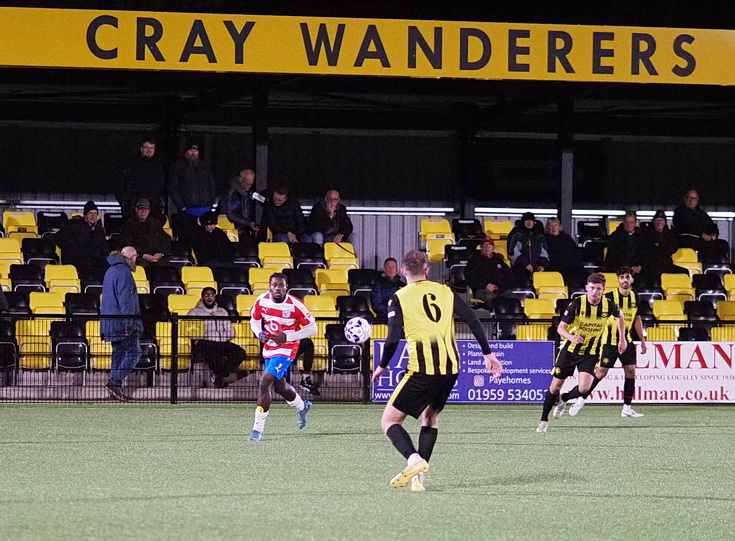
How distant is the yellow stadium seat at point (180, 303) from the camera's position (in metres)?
19.0

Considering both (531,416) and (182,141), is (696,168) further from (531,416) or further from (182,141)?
(531,416)

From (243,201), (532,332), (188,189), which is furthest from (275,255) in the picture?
(532,332)

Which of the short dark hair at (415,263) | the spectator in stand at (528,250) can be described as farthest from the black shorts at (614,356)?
the short dark hair at (415,263)

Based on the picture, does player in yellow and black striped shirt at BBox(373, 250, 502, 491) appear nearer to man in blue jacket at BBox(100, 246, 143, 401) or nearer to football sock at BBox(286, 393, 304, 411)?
football sock at BBox(286, 393, 304, 411)

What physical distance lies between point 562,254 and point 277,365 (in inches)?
396

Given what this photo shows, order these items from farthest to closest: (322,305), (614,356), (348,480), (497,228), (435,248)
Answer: (497,228)
(435,248)
(322,305)
(614,356)
(348,480)

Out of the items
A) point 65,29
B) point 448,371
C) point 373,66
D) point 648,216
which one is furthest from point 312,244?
point 448,371

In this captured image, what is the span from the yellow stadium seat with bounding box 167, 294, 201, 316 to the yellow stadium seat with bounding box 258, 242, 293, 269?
7.04 feet

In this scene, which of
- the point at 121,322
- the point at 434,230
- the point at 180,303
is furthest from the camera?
the point at 434,230

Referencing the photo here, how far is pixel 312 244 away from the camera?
21672 millimetres

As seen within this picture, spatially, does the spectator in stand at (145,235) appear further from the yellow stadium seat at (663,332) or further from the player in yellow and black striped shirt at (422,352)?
the player in yellow and black striped shirt at (422,352)

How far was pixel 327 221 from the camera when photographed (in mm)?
22109

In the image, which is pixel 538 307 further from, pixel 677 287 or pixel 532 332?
pixel 677 287

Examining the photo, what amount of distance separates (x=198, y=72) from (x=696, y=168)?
1203 cm
